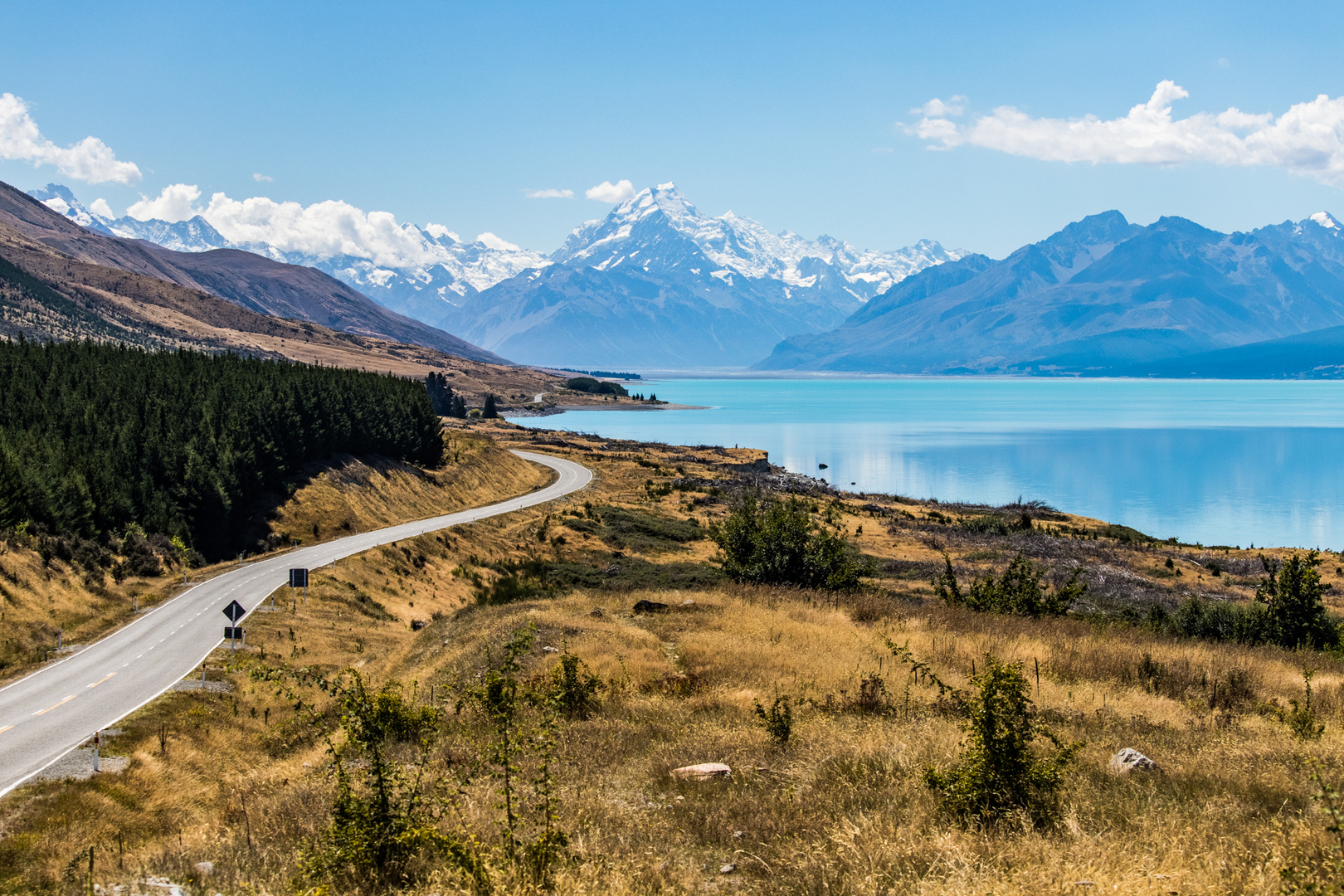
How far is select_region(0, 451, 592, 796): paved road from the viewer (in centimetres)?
2056

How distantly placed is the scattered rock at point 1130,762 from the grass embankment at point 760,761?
0.30m

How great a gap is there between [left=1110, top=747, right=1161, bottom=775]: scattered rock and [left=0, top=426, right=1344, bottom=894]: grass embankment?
Answer: 0.30 meters

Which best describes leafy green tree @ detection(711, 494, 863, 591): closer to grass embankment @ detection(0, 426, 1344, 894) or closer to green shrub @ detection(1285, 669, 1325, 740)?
grass embankment @ detection(0, 426, 1344, 894)

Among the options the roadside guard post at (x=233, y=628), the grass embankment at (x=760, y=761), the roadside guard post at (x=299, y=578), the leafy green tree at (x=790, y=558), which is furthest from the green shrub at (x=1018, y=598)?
the roadside guard post at (x=299, y=578)

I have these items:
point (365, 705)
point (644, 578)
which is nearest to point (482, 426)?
point (644, 578)

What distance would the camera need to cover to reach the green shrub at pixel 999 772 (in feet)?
31.2

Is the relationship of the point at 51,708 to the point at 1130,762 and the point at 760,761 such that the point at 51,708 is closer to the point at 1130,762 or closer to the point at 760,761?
the point at 760,761

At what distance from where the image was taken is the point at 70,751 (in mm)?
19875

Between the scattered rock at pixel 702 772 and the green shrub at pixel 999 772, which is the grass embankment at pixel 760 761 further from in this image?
the green shrub at pixel 999 772

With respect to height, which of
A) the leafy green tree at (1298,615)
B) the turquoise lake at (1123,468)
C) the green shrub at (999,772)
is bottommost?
the turquoise lake at (1123,468)

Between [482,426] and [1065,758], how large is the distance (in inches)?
5971

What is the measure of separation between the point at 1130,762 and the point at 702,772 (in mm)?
5734

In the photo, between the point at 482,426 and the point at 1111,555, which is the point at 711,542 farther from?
the point at 482,426

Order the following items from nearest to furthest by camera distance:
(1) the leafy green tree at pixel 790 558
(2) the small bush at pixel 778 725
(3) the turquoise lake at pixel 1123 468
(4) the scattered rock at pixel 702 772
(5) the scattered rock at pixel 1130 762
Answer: (5) the scattered rock at pixel 1130 762 < (4) the scattered rock at pixel 702 772 < (2) the small bush at pixel 778 725 < (1) the leafy green tree at pixel 790 558 < (3) the turquoise lake at pixel 1123 468
